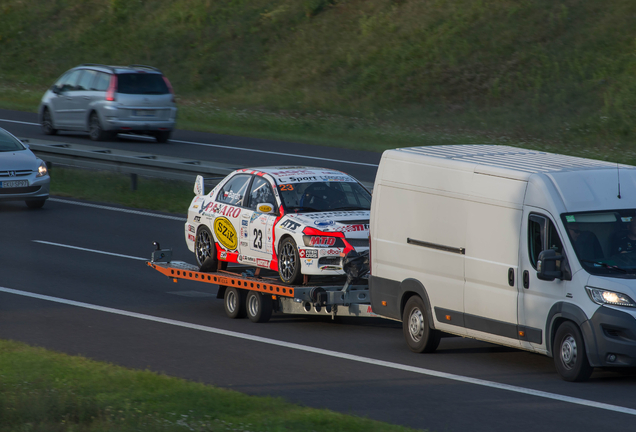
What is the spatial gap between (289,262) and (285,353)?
1908 mm

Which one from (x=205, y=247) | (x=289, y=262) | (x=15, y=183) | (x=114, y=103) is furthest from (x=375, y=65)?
(x=289, y=262)

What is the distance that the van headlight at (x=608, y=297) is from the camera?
907 centimetres

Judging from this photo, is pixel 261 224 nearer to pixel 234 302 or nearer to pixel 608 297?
pixel 234 302

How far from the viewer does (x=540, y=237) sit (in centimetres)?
980

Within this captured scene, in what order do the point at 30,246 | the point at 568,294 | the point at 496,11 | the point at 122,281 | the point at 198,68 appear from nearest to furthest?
the point at 568,294
the point at 122,281
the point at 30,246
the point at 496,11
the point at 198,68

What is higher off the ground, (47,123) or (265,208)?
(47,123)

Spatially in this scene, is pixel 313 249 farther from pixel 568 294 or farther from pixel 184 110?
pixel 184 110

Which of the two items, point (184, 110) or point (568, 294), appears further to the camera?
point (184, 110)

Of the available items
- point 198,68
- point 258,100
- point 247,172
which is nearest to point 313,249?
point 247,172

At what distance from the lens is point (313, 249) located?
12.1 meters

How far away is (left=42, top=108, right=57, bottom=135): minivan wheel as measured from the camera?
30.1 metres

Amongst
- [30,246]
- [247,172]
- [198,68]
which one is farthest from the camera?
[198,68]

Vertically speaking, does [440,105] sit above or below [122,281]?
above

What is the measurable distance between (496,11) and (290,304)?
1145 inches
